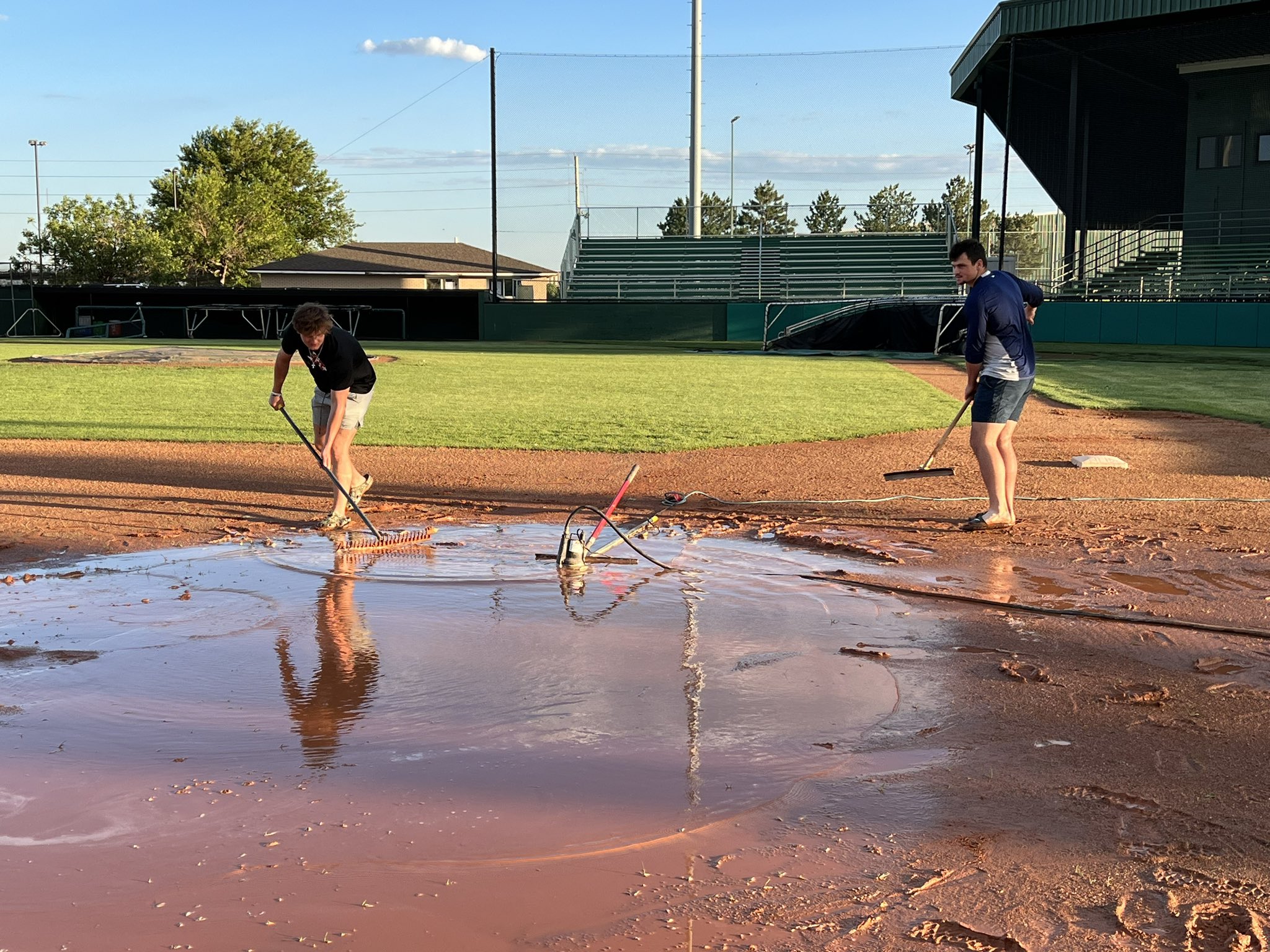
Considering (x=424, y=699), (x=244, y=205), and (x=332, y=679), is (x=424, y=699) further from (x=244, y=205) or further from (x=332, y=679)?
(x=244, y=205)

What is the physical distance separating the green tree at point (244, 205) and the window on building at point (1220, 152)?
49663mm

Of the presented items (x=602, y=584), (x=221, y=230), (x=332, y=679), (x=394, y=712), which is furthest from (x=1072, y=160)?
(x=221, y=230)

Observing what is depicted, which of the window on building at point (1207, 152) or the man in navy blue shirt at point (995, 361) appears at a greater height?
the window on building at point (1207, 152)

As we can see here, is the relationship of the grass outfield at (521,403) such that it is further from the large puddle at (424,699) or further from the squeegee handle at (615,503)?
the large puddle at (424,699)

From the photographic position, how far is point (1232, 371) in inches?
921

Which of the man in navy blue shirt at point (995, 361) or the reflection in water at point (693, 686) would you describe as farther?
the man in navy blue shirt at point (995, 361)

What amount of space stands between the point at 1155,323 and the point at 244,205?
172 feet

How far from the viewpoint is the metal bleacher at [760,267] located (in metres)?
41.8

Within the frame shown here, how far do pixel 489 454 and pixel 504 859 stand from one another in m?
8.81

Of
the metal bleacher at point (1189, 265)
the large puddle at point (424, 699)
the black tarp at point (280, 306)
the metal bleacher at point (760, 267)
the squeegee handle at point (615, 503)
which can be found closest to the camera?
the large puddle at point (424, 699)

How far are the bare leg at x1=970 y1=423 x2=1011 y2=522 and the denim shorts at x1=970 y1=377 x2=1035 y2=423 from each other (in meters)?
0.06

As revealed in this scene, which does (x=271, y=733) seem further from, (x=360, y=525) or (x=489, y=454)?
(x=489, y=454)

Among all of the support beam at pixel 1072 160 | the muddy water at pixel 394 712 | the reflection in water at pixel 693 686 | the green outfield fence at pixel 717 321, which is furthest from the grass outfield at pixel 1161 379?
the muddy water at pixel 394 712

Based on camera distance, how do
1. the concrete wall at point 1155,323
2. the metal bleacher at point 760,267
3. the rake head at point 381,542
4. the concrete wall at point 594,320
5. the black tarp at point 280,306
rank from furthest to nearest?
1. the metal bleacher at point 760,267
2. the black tarp at point 280,306
3. the concrete wall at point 594,320
4. the concrete wall at point 1155,323
5. the rake head at point 381,542
